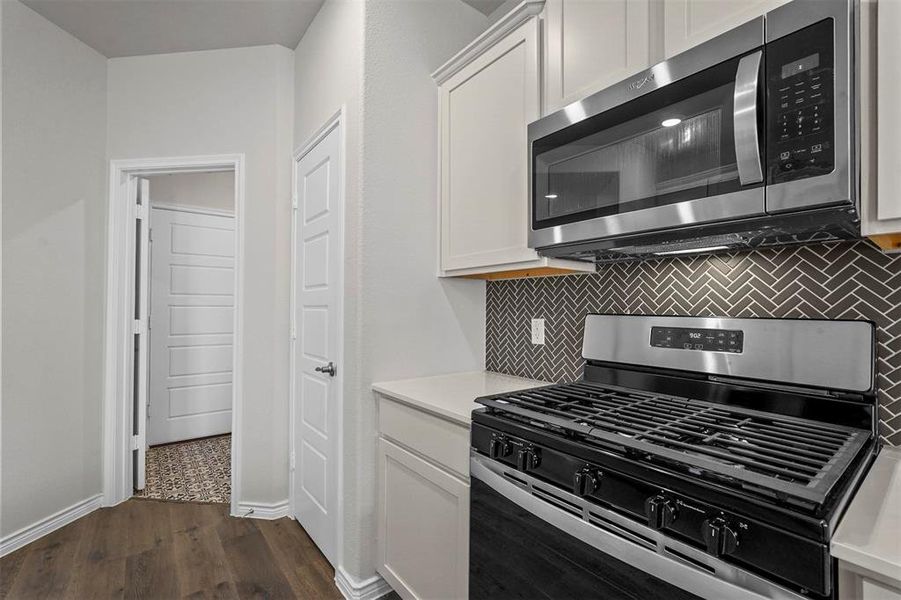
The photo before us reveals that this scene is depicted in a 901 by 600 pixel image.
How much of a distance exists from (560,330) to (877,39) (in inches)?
48.7

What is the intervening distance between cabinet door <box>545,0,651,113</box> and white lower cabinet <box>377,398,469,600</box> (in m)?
1.11

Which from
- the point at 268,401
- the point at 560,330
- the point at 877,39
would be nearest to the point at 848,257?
the point at 877,39

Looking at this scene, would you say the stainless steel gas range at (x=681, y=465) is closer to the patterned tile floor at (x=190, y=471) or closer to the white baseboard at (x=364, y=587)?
the white baseboard at (x=364, y=587)

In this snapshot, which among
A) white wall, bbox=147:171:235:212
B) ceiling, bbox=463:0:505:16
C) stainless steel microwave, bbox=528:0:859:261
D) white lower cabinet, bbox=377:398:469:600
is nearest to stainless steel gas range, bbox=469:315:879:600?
white lower cabinet, bbox=377:398:469:600

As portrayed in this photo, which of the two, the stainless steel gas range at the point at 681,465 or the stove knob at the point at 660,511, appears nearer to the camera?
the stainless steel gas range at the point at 681,465

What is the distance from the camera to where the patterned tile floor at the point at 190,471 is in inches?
120

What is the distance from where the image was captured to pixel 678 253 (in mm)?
1506

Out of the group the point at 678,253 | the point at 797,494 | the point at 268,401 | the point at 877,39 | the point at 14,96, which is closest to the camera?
the point at 797,494

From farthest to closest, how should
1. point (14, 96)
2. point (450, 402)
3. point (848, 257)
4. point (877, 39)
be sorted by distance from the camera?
1. point (14, 96)
2. point (450, 402)
3. point (848, 257)
4. point (877, 39)

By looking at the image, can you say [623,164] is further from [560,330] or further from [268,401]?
[268,401]

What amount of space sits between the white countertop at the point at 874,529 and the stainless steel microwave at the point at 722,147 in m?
0.51

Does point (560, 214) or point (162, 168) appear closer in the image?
point (560, 214)

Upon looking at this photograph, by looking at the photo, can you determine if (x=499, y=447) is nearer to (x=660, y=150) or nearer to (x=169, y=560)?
(x=660, y=150)

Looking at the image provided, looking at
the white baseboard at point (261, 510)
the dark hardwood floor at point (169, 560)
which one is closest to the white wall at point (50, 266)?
the dark hardwood floor at point (169, 560)
